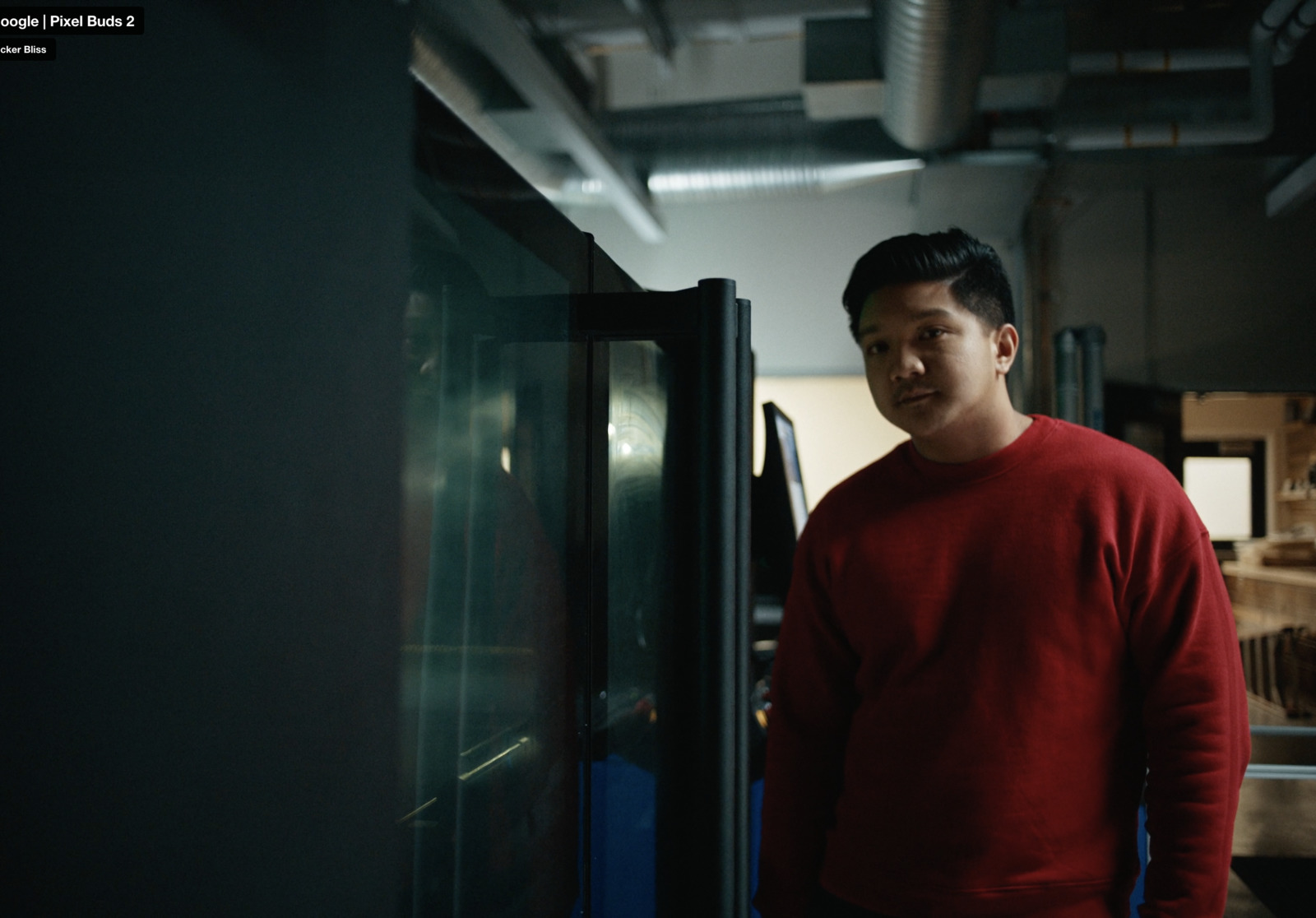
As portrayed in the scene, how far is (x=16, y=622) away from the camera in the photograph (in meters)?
0.28

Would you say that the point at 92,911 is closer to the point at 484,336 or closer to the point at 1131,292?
the point at 484,336

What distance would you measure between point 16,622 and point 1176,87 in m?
3.75

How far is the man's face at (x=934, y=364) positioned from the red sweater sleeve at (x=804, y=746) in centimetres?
22

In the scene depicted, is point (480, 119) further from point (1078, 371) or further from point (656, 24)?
point (1078, 371)

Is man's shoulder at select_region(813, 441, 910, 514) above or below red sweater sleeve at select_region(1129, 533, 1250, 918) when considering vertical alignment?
above

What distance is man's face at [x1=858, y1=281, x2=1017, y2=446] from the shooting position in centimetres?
101

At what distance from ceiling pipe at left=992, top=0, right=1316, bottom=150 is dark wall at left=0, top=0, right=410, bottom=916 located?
3326 millimetres

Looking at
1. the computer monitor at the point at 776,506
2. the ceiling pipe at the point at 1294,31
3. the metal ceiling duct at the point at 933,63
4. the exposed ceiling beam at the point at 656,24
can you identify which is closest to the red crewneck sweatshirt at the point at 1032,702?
the computer monitor at the point at 776,506

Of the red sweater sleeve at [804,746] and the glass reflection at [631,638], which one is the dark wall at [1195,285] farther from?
the glass reflection at [631,638]

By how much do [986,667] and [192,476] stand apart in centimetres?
88

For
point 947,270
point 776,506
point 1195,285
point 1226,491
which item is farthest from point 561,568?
point 1226,491

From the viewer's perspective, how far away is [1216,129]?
116 inches

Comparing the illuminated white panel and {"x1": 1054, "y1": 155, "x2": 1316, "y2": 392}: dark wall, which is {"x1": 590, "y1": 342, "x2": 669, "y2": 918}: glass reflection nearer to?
{"x1": 1054, "y1": 155, "x2": 1316, "y2": 392}: dark wall

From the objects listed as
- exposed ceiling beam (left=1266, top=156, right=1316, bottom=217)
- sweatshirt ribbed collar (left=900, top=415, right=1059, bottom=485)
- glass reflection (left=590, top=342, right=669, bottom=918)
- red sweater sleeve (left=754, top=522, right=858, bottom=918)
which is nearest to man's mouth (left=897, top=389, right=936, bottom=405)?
sweatshirt ribbed collar (left=900, top=415, right=1059, bottom=485)
